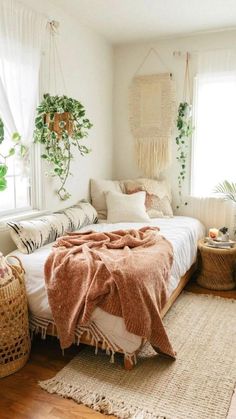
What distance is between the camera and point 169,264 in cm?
255

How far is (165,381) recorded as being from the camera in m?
2.04

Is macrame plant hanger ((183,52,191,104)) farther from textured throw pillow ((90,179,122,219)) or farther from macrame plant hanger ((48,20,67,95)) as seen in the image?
macrame plant hanger ((48,20,67,95))

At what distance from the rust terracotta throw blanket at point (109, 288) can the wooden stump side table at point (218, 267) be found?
1.13m

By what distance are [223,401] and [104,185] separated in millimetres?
2515

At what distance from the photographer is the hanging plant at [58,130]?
2.84m

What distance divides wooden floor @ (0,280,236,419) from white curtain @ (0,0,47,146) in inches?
62.1

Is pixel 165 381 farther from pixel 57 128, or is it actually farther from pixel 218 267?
pixel 57 128

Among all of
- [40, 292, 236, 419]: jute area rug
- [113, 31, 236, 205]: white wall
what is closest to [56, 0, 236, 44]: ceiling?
[113, 31, 236, 205]: white wall

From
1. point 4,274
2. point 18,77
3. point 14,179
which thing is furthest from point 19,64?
point 4,274

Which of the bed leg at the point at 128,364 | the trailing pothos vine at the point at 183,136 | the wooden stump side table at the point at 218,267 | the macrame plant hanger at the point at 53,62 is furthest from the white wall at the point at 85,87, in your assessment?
the wooden stump side table at the point at 218,267

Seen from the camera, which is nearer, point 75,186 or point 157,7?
point 157,7

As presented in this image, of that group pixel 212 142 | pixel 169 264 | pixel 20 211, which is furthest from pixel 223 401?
pixel 212 142

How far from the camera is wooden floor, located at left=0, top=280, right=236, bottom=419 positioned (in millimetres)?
1795

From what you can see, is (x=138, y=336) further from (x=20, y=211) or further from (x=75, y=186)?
(x=75, y=186)
